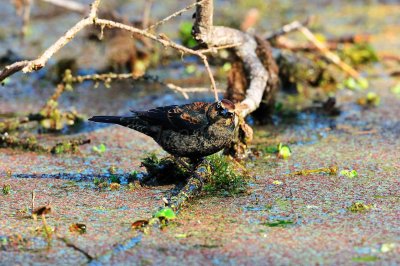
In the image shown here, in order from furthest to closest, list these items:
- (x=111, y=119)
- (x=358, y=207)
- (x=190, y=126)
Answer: (x=111, y=119), (x=190, y=126), (x=358, y=207)

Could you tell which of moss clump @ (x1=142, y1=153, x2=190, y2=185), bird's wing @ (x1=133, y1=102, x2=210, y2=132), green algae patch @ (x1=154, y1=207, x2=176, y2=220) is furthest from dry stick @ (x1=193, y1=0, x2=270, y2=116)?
green algae patch @ (x1=154, y1=207, x2=176, y2=220)

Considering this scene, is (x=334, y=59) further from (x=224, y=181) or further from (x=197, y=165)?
(x=224, y=181)

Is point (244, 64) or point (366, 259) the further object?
point (244, 64)

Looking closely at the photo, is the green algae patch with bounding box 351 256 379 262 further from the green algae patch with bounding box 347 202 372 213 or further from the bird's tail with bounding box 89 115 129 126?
the bird's tail with bounding box 89 115 129 126

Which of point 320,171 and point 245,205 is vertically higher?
point 320,171

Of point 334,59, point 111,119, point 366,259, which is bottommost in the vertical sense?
point 366,259

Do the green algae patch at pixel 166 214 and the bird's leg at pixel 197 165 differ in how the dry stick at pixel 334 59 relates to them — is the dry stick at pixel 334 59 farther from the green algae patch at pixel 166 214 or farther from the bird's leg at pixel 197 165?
the green algae patch at pixel 166 214

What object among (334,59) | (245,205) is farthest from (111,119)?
(334,59)
